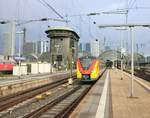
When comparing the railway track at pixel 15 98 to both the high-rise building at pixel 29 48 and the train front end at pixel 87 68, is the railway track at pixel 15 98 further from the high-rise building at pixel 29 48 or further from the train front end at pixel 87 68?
the high-rise building at pixel 29 48

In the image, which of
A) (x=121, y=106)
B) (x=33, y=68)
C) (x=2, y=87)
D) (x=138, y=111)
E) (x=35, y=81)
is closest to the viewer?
(x=138, y=111)

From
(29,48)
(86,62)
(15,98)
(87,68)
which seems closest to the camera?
(15,98)

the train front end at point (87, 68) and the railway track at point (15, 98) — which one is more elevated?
the train front end at point (87, 68)

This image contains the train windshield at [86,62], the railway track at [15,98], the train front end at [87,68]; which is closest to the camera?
the railway track at [15,98]

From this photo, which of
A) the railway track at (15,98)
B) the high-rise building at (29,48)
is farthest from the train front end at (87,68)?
the high-rise building at (29,48)

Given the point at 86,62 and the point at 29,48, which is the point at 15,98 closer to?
the point at 86,62

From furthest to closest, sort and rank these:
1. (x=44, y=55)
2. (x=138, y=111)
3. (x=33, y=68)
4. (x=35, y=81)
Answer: (x=44, y=55)
(x=33, y=68)
(x=35, y=81)
(x=138, y=111)

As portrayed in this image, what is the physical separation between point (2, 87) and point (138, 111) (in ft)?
45.8

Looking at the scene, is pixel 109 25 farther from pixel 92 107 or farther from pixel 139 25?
pixel 92 107

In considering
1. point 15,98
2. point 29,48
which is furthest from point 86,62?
point 29,48

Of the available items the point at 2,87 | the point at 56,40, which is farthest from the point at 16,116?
the point at 56,40

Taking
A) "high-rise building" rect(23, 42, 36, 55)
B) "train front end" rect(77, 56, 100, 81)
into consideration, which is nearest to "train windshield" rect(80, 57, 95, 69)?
"train front end" rect(77, 56, 100, 81)

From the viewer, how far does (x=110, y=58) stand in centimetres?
14362

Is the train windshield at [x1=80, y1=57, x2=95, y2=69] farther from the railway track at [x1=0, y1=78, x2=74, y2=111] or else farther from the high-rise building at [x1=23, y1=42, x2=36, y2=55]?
the high-rise building at [x1=23, y1=42, x2=36, y2=55]
